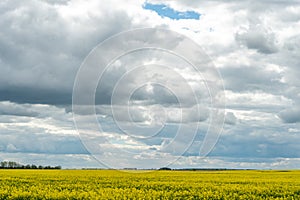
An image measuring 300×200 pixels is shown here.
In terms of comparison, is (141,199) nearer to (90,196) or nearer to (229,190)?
(90,196)

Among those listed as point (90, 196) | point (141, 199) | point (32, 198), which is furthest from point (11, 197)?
point (141, 199)

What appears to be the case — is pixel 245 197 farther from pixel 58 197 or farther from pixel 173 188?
pixel 58 197

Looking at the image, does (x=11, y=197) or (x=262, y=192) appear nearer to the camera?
(x=11, y=197)

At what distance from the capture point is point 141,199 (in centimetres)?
2414

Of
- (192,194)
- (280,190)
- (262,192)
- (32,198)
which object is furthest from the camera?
(280,190)

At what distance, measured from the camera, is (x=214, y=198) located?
26.9m

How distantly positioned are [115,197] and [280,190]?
1433 cm

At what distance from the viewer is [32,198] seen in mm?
26172

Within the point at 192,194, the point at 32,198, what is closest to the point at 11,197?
the point at 32,198

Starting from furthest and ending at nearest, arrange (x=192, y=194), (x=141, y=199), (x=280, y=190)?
(x=280, y=190) → (x=192, y=194) → (x=141, y=199)

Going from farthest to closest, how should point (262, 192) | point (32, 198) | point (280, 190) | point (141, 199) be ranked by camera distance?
point (280, 190) < point (262, 192) < point (32, 198) < point (141, 199)

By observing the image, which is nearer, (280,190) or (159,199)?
(159,199)

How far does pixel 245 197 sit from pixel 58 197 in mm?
10806

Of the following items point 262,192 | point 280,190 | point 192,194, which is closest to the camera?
point 192,194
